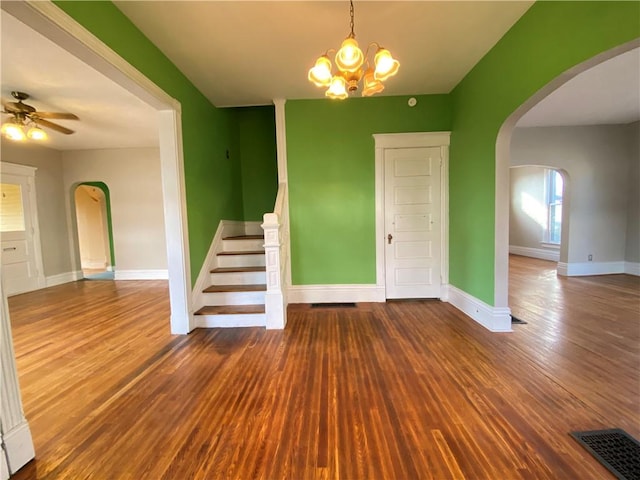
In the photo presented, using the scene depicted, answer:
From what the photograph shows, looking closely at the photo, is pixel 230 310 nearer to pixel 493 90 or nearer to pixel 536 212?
pixel 493 90

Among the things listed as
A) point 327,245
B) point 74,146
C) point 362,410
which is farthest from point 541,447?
point 74,146

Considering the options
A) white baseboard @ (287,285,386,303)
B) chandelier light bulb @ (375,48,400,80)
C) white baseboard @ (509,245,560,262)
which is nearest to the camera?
chandelier light bulb @ (375,48,400,80)

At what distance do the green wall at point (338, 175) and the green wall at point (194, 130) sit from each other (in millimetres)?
1086

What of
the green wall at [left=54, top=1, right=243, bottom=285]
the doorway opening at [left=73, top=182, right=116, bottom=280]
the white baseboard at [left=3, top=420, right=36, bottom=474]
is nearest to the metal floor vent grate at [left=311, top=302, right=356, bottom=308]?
the green wall at [left=54, top=1, right=243, bottom=285]

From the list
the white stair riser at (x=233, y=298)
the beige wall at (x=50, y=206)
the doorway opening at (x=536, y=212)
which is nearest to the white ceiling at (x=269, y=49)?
the beige wall at (x=50, y=206)

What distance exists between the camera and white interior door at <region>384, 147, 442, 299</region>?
3773 mm

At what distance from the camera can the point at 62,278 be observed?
5.70m

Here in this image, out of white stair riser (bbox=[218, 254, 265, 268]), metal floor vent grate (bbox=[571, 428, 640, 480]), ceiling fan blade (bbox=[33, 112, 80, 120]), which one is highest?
ceiling fan blade (bbox=[33, 112, 80, 120])

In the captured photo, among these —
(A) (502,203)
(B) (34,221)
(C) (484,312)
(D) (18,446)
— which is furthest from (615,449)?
(B) (34,221)

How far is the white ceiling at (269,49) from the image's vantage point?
213 centimetres

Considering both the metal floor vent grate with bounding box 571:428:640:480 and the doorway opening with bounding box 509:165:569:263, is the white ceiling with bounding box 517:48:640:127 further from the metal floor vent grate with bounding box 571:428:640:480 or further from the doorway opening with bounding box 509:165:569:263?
the metal floor vent grate with bounding box 571:428:640:480

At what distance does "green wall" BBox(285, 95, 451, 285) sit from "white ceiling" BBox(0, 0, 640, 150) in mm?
283

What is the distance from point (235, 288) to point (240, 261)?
18.8 inches

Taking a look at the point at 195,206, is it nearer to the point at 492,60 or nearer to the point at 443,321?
the point at 443,321
